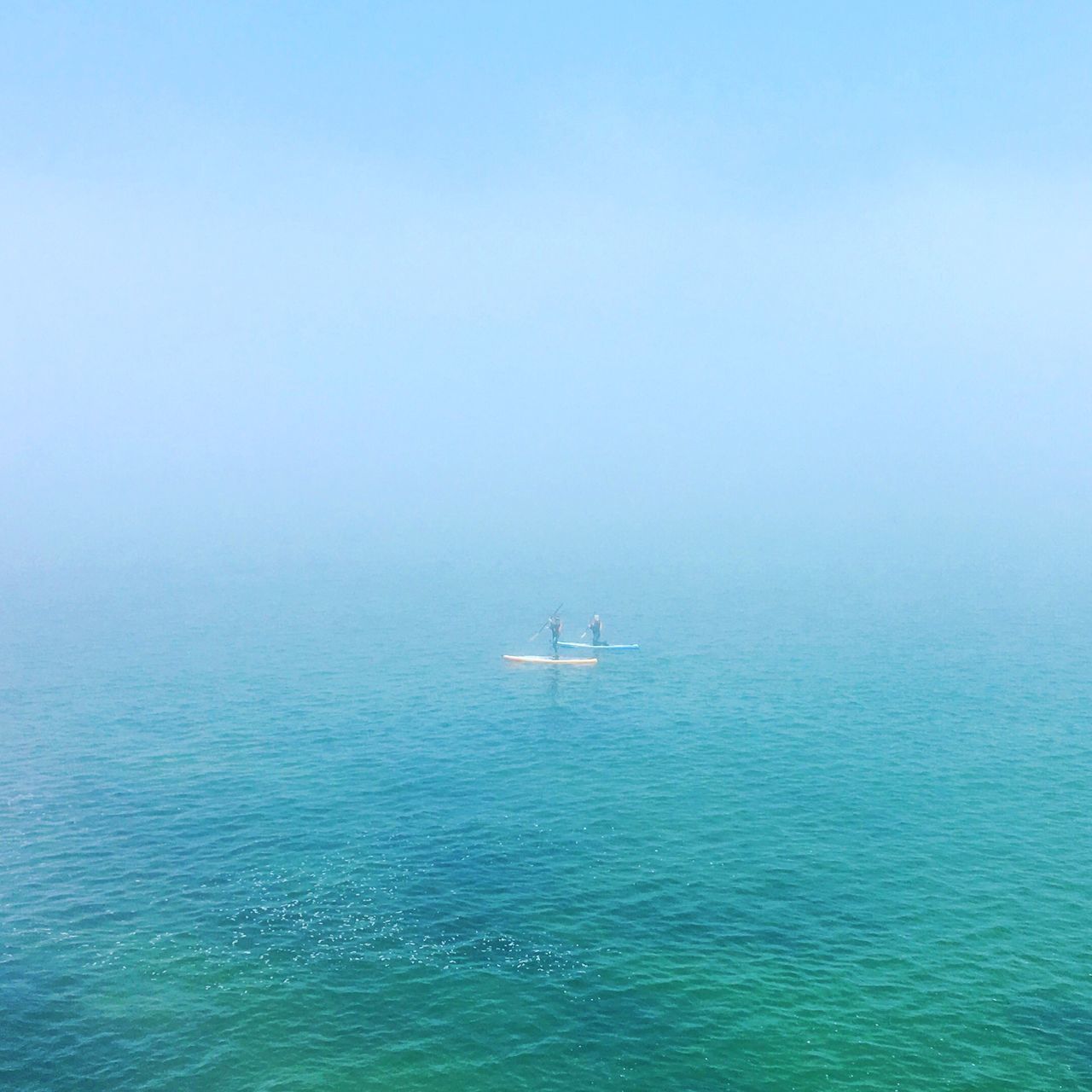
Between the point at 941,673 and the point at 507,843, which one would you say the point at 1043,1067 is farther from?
the point at 941,673

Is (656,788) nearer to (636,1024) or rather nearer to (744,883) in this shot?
(744,883)

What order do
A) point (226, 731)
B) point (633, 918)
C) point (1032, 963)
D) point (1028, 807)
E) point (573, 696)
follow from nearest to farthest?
1. point (1032, 963)
2. point (633, 918)
3. point (1028, 807)
4. point (226, 731)
5. point (573, 696)

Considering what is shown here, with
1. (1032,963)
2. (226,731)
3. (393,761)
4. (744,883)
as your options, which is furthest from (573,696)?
(1032,963)

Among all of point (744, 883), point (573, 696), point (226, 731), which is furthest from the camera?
point (573, 696)

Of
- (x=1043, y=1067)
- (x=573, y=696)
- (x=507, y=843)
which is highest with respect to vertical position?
(x=573, y=696)

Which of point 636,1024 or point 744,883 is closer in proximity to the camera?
point 636,1024

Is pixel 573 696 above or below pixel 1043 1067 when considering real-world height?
above
